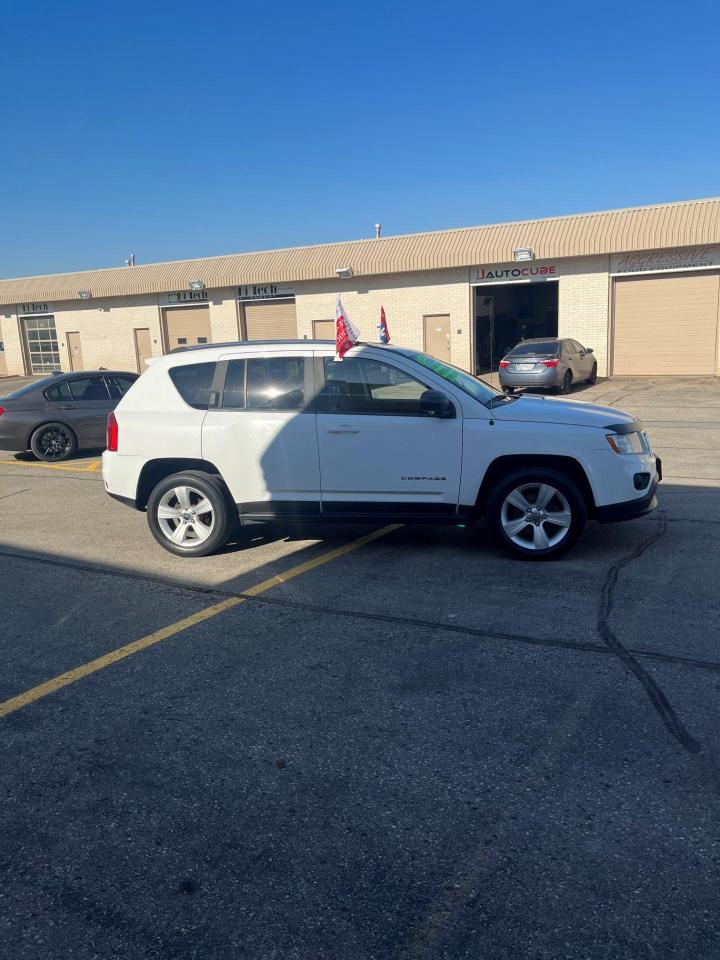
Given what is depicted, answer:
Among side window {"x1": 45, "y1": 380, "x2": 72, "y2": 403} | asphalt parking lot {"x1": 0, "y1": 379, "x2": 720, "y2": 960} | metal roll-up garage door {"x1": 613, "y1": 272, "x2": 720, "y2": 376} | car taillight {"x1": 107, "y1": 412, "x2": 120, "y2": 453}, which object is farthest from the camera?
metal roll-up garage door {"x1": 613, "y1": 272, "x2": 720, "y2": 376}

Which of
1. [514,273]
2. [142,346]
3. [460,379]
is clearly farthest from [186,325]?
[460,379]

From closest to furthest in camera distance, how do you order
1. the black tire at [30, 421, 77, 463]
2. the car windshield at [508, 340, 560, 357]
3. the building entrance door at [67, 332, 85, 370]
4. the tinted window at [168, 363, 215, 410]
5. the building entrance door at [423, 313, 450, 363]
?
the tinted window at [168, 363, 215, 410] → the black tire at [30, 421, 77, 463] → the car windshield at [508, 340, 560, 357] → the building entrance door at [423, 313, 450, 363] → the building entrance door at [67, 332, 85, 370]

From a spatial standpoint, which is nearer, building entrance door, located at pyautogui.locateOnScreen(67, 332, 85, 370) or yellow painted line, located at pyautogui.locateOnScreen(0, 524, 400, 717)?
yellow painted line, located at pyautogui.locateOnScreen(0, 524, 400, 717)

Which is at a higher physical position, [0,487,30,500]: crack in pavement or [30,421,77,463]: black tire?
[30,421,77,463]: black tire

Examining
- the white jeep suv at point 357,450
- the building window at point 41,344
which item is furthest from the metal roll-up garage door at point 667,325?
the building window at point 41,344

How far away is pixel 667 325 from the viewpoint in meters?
24.6

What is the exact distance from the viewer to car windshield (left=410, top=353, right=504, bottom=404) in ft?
22.7

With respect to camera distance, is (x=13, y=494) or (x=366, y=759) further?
(x=13, y=494)

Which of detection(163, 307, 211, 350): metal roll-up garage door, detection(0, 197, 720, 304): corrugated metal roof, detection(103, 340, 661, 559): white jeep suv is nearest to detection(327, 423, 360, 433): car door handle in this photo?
detection(103, 340, 661, 559): white jeep suv

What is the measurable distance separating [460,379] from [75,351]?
112ft

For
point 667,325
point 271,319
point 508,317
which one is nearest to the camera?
point 667,325

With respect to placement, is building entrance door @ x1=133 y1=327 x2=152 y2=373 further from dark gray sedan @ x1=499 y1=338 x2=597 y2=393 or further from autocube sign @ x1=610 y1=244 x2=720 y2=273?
autocube sign @ x1=610 y1=244 x2=720 y2=273

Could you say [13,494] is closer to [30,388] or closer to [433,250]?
[30,388]

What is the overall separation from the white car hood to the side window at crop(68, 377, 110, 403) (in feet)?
30.1
